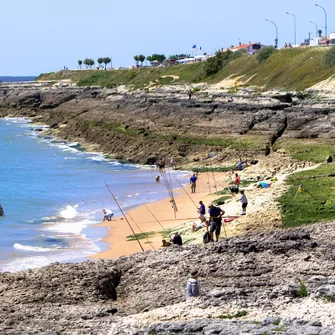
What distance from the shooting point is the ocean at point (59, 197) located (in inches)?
1061

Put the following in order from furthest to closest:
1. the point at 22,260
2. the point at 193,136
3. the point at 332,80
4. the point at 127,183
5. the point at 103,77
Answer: the point at 103,77
the point at 332,80
the point at 193,136
the point at 127,183
the point at 22,260

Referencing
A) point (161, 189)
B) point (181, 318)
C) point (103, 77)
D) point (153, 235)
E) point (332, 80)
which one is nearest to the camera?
point (181, 318)

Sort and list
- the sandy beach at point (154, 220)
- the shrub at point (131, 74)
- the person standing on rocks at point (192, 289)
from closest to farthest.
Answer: the person standing on rocks at point (192, 289), the sandy beach at point (154, 220), the shrub at point (131, 74)

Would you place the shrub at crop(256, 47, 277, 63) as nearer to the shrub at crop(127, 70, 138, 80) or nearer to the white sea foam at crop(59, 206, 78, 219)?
the shrub at crop(127, 70, 138, 80)

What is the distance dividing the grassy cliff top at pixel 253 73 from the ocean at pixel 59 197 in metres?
21.2

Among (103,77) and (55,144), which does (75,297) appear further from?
(103,77)

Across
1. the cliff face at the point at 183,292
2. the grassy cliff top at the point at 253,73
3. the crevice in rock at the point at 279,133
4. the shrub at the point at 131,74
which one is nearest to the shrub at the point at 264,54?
the grassy cliff top at the point at 253,73

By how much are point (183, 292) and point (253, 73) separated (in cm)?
7371

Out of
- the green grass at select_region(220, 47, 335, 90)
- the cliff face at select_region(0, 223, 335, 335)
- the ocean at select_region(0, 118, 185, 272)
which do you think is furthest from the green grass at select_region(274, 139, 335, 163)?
the cliff face at select_region(0, 223, 335, 335)

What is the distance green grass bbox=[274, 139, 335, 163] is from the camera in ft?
136

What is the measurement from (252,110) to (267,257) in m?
40.3

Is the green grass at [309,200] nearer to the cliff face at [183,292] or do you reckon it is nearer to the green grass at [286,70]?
the cliff face at [183,292]

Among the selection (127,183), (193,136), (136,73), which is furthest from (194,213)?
(136,73)

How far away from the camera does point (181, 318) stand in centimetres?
1228
